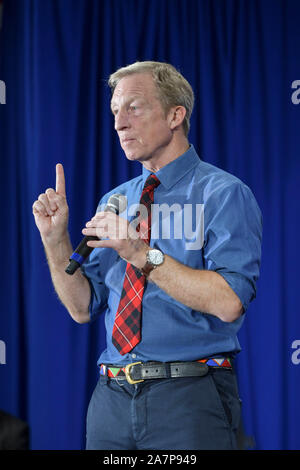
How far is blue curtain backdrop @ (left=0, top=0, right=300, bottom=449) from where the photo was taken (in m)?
2.62

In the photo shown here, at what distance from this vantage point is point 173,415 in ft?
4.36

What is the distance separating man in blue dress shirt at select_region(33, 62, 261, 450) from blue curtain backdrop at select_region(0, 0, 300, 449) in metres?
1.08

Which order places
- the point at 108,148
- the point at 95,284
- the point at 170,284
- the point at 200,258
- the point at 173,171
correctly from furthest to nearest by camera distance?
the point at 108,148, the point at 95,284, the point at 173,171, the point at 200,258, the point at 170,284

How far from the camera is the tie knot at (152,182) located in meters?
1.58

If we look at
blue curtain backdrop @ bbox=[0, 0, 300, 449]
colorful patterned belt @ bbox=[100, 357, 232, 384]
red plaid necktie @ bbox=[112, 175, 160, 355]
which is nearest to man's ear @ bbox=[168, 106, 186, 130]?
red plaid necktie @ bbox=[112, 175, 160, 355]

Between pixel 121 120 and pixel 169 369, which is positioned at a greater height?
pixel 121 120

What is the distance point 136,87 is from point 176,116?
0.14m

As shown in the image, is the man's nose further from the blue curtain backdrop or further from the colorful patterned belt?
the blue curtain backdrop

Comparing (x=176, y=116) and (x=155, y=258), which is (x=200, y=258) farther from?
(x=176, y=116)

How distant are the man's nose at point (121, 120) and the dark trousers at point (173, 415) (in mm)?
682

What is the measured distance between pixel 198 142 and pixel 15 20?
106 cm

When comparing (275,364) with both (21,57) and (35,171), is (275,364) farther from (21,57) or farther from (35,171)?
(21,57)

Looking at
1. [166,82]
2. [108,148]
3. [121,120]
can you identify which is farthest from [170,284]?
[108,148]

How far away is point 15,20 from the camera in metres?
2.73
